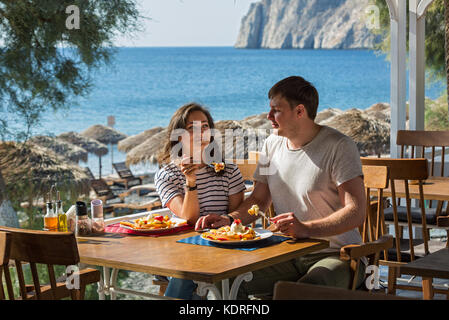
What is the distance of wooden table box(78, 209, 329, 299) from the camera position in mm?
1888

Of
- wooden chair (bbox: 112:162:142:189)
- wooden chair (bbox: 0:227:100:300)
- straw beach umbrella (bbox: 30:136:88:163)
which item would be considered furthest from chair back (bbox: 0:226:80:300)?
wooden chair (bbox: 112:162:142:189)

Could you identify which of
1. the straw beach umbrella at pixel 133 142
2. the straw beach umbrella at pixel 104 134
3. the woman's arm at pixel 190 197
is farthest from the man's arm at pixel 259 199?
the straw beach umbrella at pixel 104 134

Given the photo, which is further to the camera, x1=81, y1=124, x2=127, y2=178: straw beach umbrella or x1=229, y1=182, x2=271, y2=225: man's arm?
x1=81, y1=124, x2=127, y2=178: straw beach umbrella

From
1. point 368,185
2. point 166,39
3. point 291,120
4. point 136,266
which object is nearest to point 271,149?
point 291,120

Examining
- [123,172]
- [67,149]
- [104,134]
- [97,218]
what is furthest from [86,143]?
[97,218]

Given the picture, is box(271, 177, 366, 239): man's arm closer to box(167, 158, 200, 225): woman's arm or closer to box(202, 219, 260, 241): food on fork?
box(202, 219, 260, 241): food on fork

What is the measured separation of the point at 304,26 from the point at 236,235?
34.5 meters

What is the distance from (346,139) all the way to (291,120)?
0.69 feet

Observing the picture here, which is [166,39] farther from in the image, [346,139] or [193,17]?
[346,139]

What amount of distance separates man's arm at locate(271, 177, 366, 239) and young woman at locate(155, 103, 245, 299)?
0.53 m

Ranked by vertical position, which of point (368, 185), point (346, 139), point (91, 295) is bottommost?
point (91, 295)

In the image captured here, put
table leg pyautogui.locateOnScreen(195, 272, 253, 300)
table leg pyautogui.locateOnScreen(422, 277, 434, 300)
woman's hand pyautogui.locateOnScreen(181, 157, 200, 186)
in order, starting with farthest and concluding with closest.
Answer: woman's hand pyautogui.locateOnScreen(181, 157, 200, 186) → table leg pyautogui.locateOnScreen(195, 272, 253, 300) → table leg pyautogui.locateOnScreen(422, 277, 434, 300)

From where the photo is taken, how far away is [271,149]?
2660mm

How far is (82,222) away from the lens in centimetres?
247
